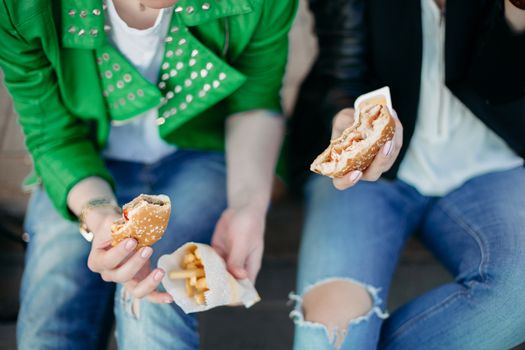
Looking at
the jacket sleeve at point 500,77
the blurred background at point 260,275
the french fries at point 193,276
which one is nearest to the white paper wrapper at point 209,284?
the french fries at point 193,276

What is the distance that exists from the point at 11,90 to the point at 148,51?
289 mm

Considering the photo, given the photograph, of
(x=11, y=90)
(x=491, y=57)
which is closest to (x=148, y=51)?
(x=11, y=90)

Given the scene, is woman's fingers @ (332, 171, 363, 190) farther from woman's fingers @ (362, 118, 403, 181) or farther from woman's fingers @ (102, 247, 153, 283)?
woman's fingers @ (102, 247, 153, 283)

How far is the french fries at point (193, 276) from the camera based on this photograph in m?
1.23

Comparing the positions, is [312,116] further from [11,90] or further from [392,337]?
[11,90]

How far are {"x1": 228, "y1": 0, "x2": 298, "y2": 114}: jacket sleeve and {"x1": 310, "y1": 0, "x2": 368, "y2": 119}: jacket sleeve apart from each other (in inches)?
4.9

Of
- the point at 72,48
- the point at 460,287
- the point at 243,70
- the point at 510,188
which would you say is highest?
the point at 72,48

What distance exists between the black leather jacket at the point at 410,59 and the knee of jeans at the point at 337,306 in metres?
0.29

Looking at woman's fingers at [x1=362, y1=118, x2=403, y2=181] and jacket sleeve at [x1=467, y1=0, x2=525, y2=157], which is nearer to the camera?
woman's fingers at [x1=362, y1=118, x2=403, y2=181]

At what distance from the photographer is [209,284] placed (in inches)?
47.6

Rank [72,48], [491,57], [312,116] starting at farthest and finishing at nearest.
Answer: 1. [312,116]
2. [491,57]
3. [72,48]

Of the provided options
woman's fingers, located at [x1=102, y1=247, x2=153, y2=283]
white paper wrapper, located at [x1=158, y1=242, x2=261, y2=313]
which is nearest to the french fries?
white paper wrapper, located at [x1=158, y1=242, x2=261, y2=313]

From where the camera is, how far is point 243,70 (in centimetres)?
142

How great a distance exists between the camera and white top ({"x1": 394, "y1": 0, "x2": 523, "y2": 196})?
148cm
